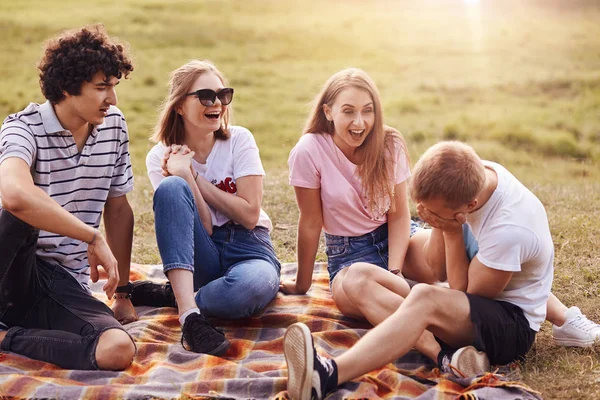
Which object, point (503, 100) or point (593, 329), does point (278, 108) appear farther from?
point (593, 329)

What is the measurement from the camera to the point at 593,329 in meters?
4.27

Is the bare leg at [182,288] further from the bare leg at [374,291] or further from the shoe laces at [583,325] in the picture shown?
the shoe laces at [583,325]

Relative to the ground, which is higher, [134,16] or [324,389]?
[134,16]

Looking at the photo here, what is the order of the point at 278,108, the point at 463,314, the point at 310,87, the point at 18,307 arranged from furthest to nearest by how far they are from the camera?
the point at 310,87 → the point at 278,108 → the point at 18,307 → the point at 463,314

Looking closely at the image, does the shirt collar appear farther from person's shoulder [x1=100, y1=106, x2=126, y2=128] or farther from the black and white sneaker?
the black and white sneaker

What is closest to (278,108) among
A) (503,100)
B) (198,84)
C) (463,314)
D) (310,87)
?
(310,87)

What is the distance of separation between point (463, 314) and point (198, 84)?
2.18 m

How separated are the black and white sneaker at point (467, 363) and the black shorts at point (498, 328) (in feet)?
0.21

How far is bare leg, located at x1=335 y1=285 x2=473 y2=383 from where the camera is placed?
3.62m

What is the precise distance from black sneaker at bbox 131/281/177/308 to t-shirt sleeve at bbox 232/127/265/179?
0.92 metres

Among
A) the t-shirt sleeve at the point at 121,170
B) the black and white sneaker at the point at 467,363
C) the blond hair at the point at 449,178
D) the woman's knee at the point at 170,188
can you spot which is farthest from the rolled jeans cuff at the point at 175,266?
the black and white sneaker at the point at 467,363

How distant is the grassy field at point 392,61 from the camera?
16.5m

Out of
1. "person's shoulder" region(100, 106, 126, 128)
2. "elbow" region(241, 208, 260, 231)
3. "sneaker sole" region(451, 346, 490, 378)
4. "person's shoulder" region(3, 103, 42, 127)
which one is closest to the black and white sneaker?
"sneaker sole" region(451, 346, 490, 378)

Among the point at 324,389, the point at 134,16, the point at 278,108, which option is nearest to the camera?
the point at 324,389
